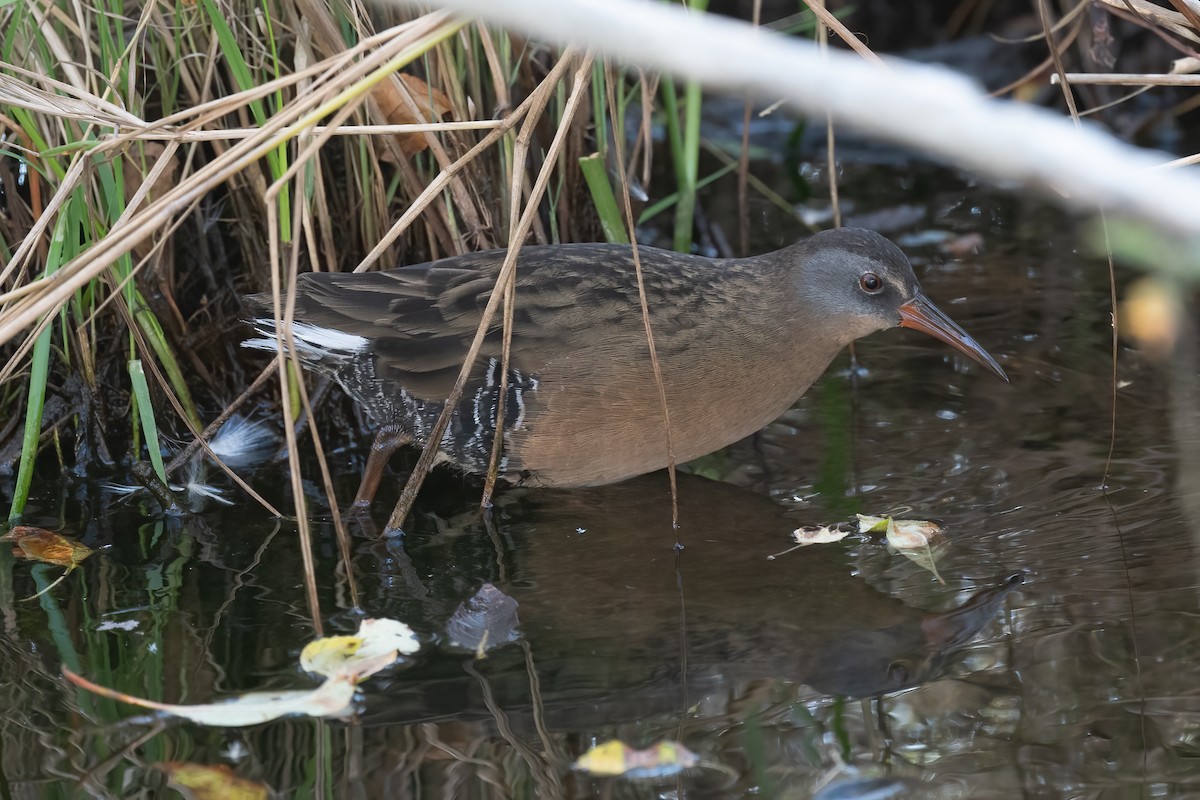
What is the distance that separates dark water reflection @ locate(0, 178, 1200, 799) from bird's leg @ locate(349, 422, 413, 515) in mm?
64

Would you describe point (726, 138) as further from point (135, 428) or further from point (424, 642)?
point (424, 642)

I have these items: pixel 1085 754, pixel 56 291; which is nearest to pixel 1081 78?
Result: pixel 1085 754

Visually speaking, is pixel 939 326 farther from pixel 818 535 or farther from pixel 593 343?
pixel 593 343

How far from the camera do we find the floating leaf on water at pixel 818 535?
300 cm

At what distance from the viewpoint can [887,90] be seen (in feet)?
2.59

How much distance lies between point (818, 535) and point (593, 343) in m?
0.71

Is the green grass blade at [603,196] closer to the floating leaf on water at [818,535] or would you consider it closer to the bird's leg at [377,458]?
the bird's leg at [377,458]

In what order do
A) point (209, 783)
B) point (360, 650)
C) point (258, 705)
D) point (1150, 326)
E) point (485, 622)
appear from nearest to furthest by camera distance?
point (209, 783) → point (258, 705) → point (360, 650) → point (485, 622) → point (1150, 326)

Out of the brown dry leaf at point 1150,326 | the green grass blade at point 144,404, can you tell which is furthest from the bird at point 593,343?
the brown dry leaf at point 1150,326

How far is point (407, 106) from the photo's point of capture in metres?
3.25

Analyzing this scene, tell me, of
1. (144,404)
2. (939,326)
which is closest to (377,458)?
(144,404)

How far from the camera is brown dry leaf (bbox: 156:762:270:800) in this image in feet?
6.71

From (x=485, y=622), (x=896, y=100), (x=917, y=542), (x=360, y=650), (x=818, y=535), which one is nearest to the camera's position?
(x=896, y=100)

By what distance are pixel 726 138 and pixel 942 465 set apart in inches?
112
